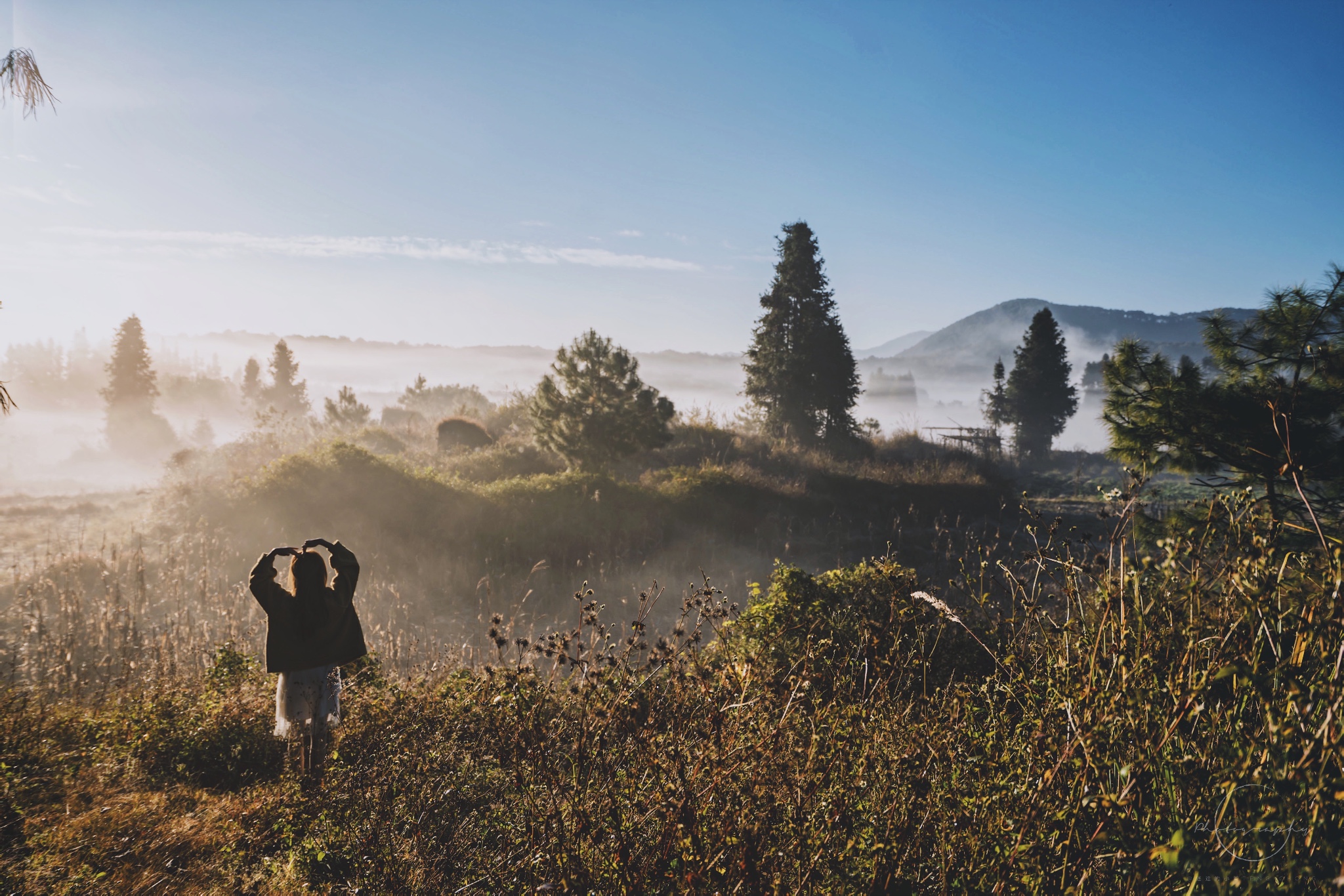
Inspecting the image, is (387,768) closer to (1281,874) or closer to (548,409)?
(1281,874)

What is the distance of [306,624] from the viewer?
13.6 ft

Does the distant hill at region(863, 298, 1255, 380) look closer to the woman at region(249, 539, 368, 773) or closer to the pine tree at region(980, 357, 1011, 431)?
the pine tree at region(980, 357, 1011, 431)

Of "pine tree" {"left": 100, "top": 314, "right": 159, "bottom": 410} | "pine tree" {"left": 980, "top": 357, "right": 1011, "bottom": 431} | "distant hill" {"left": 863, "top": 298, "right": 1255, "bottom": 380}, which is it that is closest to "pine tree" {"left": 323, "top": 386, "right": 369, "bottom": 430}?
"pine tree" {"left": 100, "top": 314, "right": 159, "bottom": 410}

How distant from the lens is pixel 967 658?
5594 mm

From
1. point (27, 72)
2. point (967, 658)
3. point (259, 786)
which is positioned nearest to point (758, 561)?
point (967, 658)

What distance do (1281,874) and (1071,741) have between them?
21.1 inches

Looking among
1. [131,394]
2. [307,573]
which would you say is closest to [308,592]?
[307,573]

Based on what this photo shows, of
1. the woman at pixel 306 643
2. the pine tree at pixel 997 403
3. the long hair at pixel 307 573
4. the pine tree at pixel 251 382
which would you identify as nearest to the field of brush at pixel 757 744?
the woman at pixel 306 643

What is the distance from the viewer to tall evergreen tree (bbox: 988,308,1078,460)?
104 ft

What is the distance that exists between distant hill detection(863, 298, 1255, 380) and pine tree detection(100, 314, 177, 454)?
110580 millimetres

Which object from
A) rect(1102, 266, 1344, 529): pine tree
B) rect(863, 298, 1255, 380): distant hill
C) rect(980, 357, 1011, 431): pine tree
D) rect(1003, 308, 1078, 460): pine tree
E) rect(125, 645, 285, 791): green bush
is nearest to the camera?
rect(125, 645, 285, 791): green bush

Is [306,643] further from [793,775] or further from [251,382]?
[251,382]

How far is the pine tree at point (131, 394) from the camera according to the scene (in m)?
33.1

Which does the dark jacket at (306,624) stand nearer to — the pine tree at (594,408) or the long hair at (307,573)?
the long hair at (307,573)
